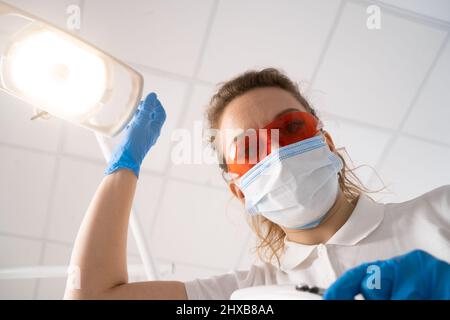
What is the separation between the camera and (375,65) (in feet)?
6.72

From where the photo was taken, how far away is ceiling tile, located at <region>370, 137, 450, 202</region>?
2441mm

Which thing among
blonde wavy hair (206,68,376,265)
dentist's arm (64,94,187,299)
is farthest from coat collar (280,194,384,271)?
dentist's arm (64,94,187,299)

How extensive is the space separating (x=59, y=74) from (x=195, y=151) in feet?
4.31

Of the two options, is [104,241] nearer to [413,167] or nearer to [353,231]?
[353,231]

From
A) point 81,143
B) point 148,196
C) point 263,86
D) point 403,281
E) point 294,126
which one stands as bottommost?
point 403,281

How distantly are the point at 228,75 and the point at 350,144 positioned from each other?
1.06 meters

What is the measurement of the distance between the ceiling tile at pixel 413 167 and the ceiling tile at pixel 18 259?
9.90 ft

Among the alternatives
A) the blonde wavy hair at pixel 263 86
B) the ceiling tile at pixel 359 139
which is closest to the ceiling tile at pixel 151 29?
the blonde wavy hair at pixel 263 86

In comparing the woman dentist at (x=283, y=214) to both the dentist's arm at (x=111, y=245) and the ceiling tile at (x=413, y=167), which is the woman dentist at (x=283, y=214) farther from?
the ceiling tile at (x=413, y=167)

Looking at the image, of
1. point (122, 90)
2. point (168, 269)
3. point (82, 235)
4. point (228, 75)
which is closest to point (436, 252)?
point (82, 235)

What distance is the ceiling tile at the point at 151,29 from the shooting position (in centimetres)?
183

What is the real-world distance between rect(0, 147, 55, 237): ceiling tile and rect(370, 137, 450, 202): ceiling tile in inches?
101

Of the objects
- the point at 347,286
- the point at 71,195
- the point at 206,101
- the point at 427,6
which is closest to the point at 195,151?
the point at 206,101
